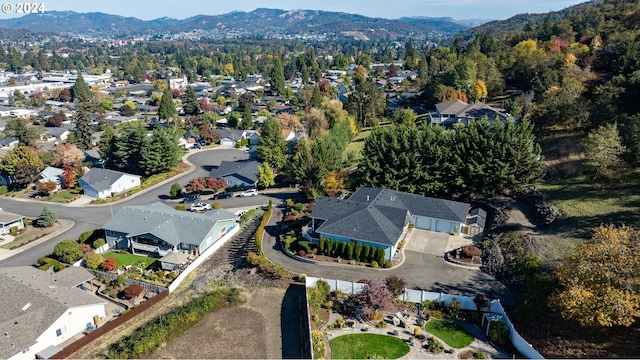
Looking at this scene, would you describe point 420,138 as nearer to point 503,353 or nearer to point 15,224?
point 503,353

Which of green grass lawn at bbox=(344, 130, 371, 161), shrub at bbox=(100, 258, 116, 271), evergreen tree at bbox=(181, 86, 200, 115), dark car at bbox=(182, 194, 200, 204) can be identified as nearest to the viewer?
shrub at bbox=(100, 258, 116, 271)

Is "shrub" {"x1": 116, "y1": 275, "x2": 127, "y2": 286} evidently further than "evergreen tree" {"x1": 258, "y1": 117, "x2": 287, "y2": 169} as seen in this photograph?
No

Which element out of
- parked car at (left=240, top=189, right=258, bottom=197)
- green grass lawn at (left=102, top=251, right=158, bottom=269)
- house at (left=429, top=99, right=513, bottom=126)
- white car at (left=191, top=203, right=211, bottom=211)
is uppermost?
house at (left=429, top=99, right=513, bottom=126)

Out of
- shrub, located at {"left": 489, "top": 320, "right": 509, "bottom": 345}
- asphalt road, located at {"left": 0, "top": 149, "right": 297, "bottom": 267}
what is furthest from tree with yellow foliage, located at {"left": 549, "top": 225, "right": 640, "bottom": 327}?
asphalt road, located at {"left": 0, "top": 149, "right": 297, "bottom": 267}

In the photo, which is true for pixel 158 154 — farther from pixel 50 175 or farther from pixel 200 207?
pixel 200 207

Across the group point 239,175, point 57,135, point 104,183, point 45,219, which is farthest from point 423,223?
point 57,135

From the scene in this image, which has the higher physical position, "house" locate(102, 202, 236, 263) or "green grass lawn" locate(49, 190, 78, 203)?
"house" locate(102, 202, 236, 263)

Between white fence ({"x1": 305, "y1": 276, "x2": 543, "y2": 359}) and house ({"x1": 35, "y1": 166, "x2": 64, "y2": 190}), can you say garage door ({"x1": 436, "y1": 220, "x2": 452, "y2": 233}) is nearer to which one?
white fence ({"x1": 305, "y1": 276, "x2": 543, "y2": 359})
